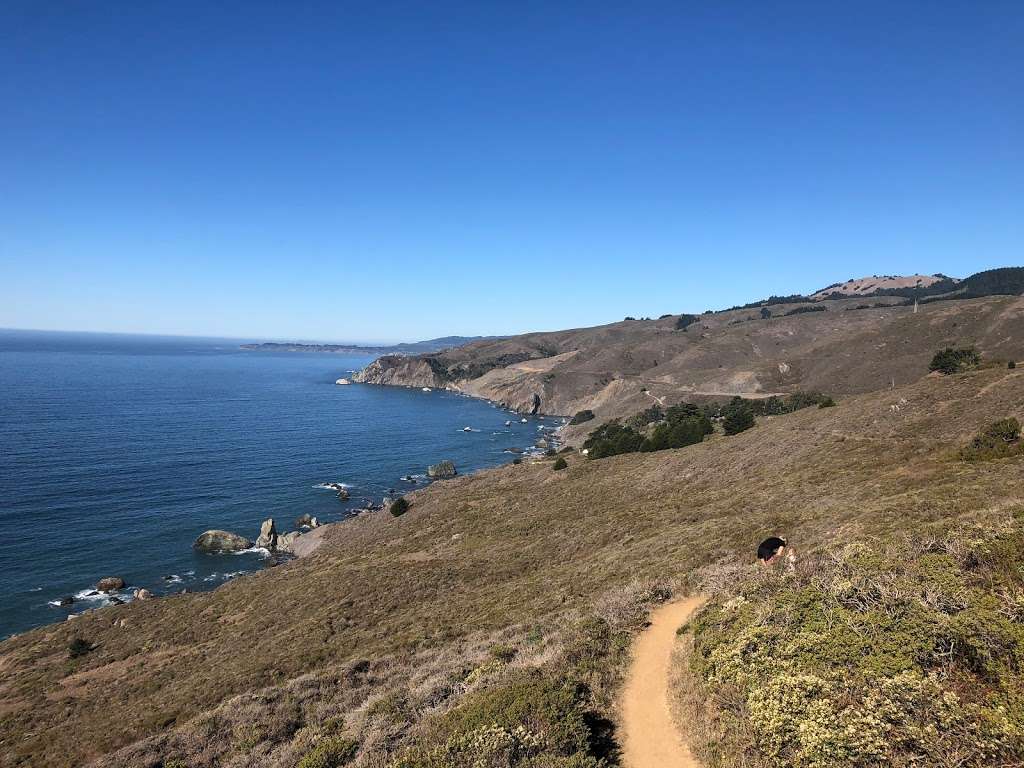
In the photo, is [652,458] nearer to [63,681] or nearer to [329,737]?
[329,737]

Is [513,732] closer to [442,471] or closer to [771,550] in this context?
[771,550]

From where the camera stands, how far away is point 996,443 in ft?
90.3

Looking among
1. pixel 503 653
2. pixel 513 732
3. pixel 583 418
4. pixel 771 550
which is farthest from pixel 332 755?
pixel 583 418

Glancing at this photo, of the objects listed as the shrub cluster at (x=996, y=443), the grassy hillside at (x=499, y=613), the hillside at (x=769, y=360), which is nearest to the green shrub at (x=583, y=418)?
the hillside at (x=769, y=360)

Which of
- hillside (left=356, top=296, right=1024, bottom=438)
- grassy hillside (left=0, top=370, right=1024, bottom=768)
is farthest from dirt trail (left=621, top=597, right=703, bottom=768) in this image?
hillside (left=356, top=296, right=1024, bottom=438)

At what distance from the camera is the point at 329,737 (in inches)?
550

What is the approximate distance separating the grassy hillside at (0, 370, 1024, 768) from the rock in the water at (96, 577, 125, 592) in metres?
6.11

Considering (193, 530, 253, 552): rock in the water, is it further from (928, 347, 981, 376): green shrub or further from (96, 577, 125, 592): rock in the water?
(928, 347, 981, 376): green shrub

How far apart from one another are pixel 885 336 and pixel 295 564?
122513 mm

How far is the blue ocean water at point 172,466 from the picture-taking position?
4678 cm

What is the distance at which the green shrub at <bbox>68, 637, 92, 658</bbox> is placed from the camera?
3138 centimetres

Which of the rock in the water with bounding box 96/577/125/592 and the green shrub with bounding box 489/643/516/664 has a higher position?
the green shrub with bounding box 489/643/516/664

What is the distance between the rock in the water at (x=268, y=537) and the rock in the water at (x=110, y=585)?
39.7 ft

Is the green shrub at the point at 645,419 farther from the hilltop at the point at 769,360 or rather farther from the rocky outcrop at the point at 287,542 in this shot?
the rocky outcrop at the point at 287,542
